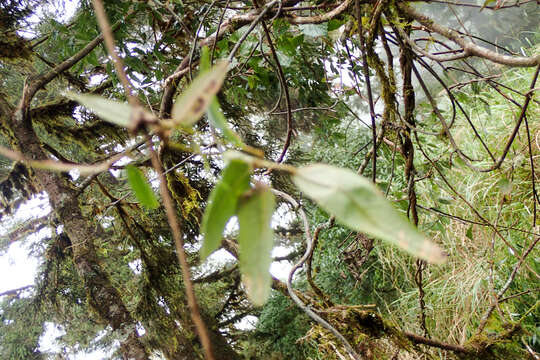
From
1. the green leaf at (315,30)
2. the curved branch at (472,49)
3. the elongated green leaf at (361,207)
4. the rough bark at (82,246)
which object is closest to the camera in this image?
the elongated green leaf at (361,207)

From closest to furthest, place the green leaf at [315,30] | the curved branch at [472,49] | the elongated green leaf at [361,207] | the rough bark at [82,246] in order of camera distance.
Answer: the elongated green leaf at [361,207] < the curved branch at [472,49] < the green leaf at [315,30] < the rough bark at [82,246]

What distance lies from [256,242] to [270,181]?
1.59 meters

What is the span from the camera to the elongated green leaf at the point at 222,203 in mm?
139

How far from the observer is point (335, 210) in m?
0.13

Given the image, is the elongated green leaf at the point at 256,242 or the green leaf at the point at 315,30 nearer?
the elongated green leaf at the point at 256,242

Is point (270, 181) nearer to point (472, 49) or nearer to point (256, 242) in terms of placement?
point (472, 49)

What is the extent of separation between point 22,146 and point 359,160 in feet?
5.38

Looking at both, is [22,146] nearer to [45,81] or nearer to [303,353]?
[45,81]

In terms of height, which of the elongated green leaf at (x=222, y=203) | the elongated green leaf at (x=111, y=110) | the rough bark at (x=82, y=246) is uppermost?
the rough bark at (x=82, y=246)

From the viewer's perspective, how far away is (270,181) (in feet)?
5.66

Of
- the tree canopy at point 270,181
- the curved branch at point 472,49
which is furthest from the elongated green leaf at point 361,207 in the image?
the curved branch at point 472,49

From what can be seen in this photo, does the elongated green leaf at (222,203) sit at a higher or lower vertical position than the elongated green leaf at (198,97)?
lower

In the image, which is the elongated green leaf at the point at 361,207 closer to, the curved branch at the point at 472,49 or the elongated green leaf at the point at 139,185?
the elongated green leaf at the point at 139,185

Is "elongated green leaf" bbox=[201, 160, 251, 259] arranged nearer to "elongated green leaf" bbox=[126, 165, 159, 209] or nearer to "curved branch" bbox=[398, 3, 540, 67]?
"elongated green leaf" bbox=[126, 165, 159, 209]
